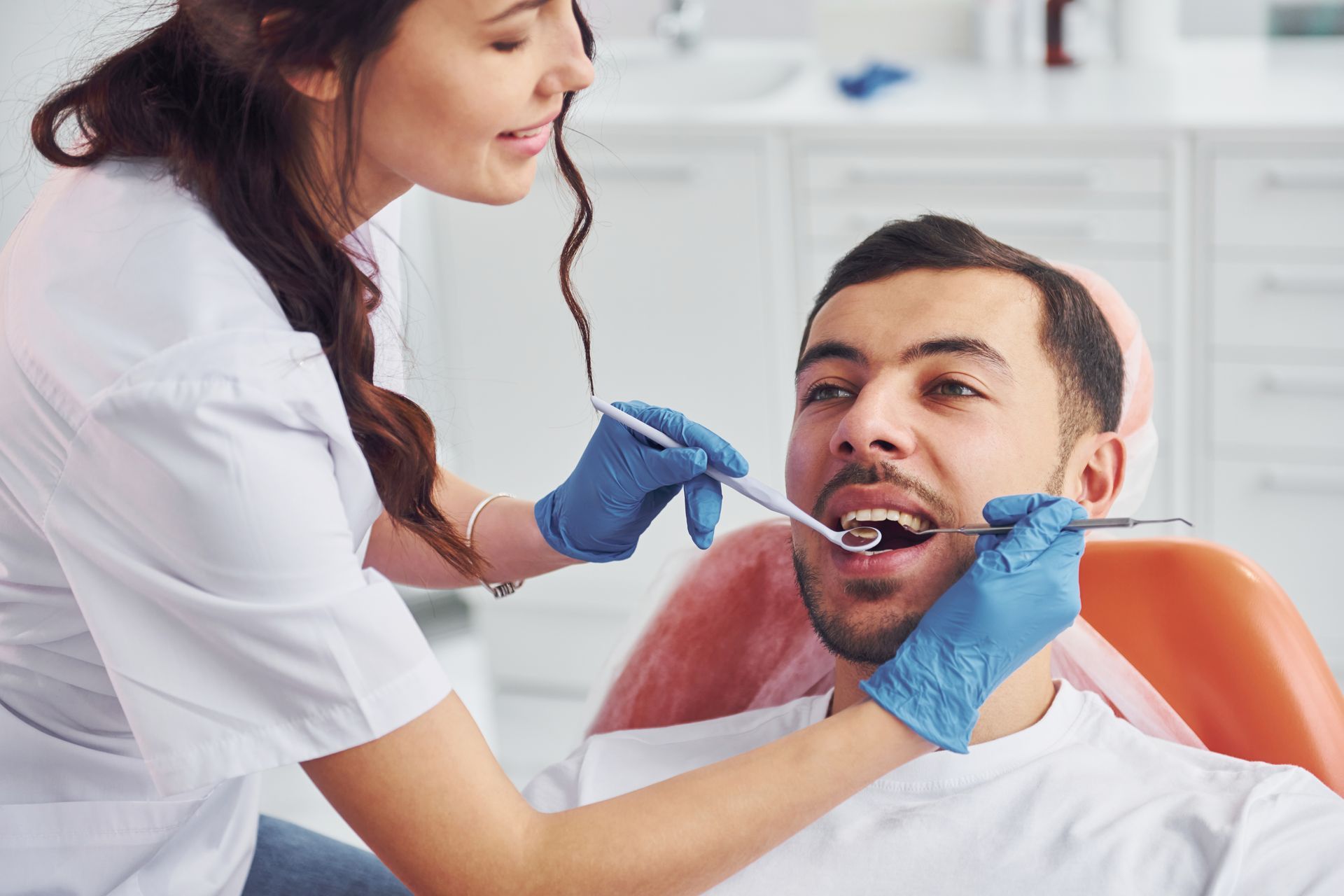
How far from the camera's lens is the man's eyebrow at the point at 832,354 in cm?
137

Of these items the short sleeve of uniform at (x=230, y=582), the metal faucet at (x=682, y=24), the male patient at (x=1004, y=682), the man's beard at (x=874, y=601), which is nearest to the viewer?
the short sleeve of uniform at (x=230, y=582)

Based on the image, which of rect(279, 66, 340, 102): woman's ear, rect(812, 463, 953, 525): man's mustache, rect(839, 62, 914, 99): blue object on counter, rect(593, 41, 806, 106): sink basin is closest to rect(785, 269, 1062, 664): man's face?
rect(812, 463, 953, 525): man's mustache

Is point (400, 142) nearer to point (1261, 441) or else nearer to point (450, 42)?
point (450, 42)

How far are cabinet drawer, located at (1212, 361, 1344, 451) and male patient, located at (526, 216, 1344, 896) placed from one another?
1151 millimetres

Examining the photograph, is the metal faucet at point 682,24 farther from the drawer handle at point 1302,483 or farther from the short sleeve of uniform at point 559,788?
the short sleeve of uniform at point 559,788

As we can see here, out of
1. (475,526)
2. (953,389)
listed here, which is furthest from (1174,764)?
(475,526)

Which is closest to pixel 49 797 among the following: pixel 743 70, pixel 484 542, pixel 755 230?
pixel 484 542

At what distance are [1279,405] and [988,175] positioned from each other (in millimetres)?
658

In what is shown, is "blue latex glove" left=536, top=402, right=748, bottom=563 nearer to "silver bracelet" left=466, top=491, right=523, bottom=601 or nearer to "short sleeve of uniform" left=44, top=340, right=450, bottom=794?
"silver bracelet" left=466, top=491, right=523, bottom=601

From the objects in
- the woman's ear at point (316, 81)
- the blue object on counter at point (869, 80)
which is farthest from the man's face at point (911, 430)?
the blue object on counter at point (869, 80)

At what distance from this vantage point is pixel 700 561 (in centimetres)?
158

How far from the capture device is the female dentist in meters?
0.90

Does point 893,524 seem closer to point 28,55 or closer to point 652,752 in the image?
point 652,752

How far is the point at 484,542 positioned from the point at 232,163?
21.9 inches
